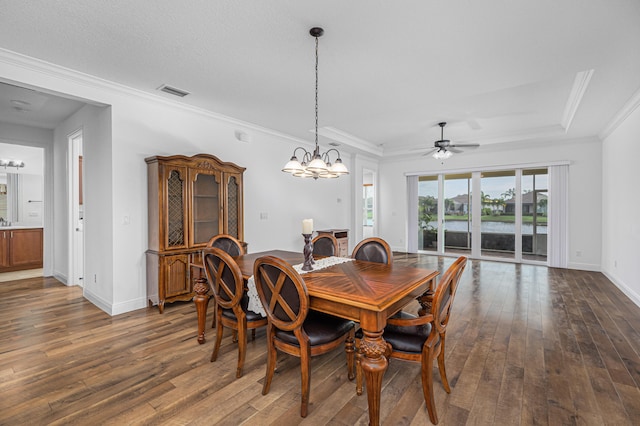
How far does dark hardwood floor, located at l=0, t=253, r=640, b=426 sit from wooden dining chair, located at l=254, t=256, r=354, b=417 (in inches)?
12.0

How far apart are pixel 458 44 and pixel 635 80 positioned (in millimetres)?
2263

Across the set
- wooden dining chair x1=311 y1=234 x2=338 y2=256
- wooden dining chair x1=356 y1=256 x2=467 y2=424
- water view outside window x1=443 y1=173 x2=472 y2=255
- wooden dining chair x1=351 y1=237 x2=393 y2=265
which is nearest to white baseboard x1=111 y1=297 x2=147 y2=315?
wooden dining chair x1=311 y1=234 x2=338 y2=256

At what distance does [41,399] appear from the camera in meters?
1.96

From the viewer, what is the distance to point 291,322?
185cm

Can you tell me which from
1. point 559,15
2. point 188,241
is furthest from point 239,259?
point 559,15

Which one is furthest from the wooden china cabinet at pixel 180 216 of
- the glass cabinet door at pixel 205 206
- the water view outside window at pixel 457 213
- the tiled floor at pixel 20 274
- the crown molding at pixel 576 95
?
the water view outside window at pixel 457 213

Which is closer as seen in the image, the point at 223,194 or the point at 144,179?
the point at 144,179

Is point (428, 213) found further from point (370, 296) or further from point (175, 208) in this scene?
point (370, 296)

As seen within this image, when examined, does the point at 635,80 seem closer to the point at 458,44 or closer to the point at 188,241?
the point at 458,44

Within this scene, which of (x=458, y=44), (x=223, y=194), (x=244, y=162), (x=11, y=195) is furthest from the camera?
(x=11, y=195)

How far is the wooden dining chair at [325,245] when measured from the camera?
132 inches

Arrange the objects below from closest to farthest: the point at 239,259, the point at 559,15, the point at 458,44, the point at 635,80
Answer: the point at 559,15 → the point at 458,44 → the point at 239,259 → the point at 635,80

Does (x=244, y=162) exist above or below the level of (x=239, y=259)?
above

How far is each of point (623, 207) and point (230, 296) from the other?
5.43m
